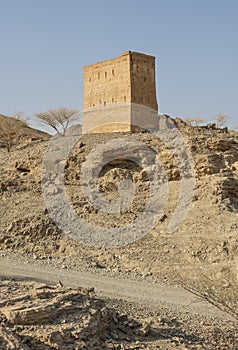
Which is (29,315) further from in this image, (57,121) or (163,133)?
(57,121)

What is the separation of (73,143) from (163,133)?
3.34 m

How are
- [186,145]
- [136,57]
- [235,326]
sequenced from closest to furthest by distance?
[235,326]
[186,145]
[136,57]

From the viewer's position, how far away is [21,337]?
16.8 feet

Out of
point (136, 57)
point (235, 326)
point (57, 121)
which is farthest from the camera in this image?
point (57, 121)

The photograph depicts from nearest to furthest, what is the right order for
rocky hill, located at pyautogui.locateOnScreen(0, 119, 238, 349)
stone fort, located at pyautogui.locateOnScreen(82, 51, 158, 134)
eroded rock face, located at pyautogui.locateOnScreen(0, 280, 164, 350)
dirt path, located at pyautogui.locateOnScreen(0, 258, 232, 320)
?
eroded rock face, located at pyautogui.locateOnScreen(0, 280, 164, 350) → dirt path, located at pyautogui.locateOnScreen(0, 258, 232, 320) → rocky hill, located at pyautogui.locateOnScreen(0, 119, 238, 349) → stone fort, located at pyautogui.locateOnScreen(82, 51, 158, 134)

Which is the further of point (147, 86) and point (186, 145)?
point (147, 86)

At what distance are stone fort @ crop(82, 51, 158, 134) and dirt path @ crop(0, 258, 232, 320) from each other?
40.6ft

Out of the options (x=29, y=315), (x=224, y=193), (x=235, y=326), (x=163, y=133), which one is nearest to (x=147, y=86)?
(x=163, y=133)

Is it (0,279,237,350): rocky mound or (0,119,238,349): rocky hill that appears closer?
(0,279,237,350): rocky mound

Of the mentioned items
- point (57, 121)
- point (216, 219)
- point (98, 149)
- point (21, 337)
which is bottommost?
point (21, 337)

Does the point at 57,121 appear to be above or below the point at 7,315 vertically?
above

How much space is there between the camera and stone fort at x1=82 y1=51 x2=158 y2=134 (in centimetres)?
2317

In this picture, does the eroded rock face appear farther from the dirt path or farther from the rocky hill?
the rocky hill

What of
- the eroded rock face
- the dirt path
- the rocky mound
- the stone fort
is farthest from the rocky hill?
the stone fort
